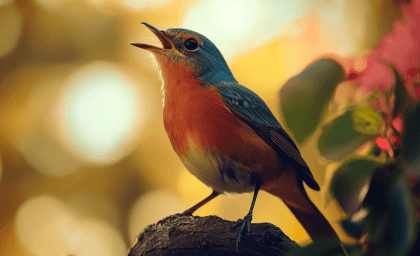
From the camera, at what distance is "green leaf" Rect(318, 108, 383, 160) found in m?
0.83

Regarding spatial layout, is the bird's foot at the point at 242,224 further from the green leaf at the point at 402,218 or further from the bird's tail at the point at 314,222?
the green leaf at the point at 402,218

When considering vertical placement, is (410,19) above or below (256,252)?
above

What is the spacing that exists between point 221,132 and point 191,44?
686 millimetres

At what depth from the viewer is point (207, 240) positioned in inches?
73.6

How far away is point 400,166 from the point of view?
70 centimetres

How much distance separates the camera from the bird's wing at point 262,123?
2131 millimetres

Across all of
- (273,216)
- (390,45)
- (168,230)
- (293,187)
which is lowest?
(273,216)

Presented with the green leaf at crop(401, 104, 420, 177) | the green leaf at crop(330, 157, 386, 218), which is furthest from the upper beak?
the green leaf at crop(401, 104, 420, 177)

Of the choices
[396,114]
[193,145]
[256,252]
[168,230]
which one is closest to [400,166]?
[396,114]

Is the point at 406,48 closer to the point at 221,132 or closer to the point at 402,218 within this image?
the point at 402,218

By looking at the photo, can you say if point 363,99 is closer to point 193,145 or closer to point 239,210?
point 193,145

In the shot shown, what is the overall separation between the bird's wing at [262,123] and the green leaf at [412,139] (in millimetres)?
1440

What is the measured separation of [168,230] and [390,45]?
1.50m

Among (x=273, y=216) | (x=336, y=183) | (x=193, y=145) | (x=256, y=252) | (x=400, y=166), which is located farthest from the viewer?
(x=273, y=216)
